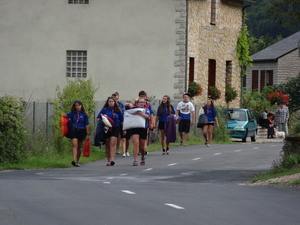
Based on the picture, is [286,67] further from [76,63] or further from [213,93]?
[76,63]

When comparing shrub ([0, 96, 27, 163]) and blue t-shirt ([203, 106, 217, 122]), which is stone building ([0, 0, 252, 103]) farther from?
shrub ([0, 96, 27, 163])

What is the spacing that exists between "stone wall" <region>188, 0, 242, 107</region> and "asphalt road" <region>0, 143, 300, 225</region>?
52.0 ft

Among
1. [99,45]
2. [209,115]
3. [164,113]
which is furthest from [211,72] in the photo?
[164,113]

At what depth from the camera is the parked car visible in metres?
32.5

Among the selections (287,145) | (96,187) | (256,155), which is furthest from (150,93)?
(96,187)

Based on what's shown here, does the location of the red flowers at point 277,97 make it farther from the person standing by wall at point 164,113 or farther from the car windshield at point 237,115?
the person standing by wall at point 164,113

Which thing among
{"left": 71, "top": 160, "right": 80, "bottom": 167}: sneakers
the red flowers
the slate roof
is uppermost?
the slate roof

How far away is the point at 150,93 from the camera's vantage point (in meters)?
32.6

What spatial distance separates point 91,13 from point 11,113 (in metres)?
15.2

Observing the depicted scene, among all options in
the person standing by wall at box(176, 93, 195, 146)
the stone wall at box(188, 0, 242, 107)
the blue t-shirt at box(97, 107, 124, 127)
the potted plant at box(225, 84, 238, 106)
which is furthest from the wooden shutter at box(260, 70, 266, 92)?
the blue t-shirt at box(97, 107, 124, 127)

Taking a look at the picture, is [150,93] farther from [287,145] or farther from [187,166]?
[287,145]

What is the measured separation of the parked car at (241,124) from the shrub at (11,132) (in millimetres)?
15241

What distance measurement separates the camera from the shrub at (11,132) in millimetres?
18016

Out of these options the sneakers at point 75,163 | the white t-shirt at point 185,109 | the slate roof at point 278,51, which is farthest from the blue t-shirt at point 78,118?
the slate roof at point 278,51
